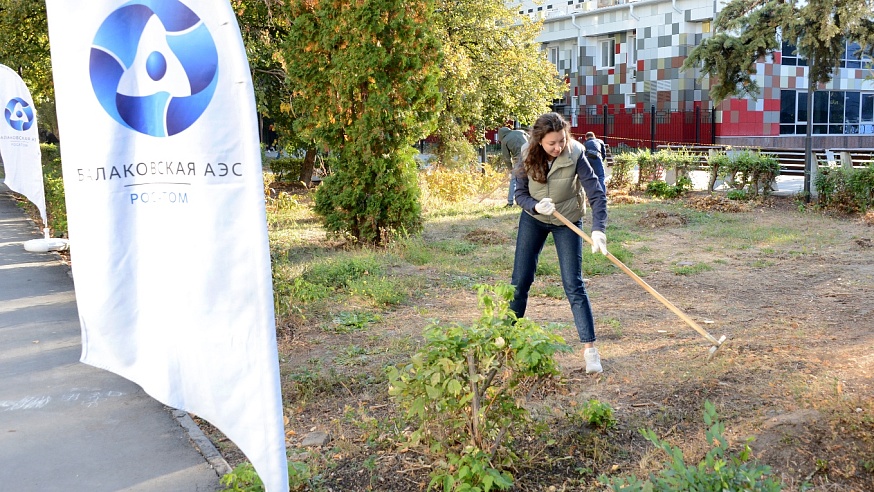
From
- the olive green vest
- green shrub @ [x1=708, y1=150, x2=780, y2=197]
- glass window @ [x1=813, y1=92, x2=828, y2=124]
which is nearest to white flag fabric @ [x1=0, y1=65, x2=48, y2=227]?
the olive green vest

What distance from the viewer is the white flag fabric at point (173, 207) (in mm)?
2912

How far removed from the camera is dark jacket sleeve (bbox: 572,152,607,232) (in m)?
5.48

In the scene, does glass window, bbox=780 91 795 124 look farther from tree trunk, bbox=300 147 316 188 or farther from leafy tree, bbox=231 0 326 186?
leafy tree, bbox=231 0 326 186

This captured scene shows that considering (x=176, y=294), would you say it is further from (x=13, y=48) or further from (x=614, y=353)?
(x=13, y=48)

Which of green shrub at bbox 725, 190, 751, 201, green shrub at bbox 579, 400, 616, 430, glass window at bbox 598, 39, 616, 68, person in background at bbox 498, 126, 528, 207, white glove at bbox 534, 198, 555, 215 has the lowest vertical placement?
green shrub at bbox 579, 400, 616, 430

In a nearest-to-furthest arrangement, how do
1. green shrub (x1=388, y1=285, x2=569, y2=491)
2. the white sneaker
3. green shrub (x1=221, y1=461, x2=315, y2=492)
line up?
green shrub (x1=388, y1=285, x2=569, y2=491) → green shrub (x1=221, y1=461, x2=315, y2=492) → the white sneaker

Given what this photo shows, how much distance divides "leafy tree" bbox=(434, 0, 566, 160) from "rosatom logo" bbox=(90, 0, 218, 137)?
13671mm

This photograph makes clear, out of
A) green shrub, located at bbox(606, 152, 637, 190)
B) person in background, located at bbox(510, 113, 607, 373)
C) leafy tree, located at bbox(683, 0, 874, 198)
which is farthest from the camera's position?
green shrub, located at bbox(606, 152, 637, 190)

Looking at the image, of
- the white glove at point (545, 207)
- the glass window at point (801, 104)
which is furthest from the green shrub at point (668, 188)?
the glass window at point (801, 104)

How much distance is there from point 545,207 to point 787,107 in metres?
36.6

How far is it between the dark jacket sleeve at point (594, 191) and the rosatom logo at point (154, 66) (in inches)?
124

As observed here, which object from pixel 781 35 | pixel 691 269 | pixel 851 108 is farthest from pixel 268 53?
pixel 851 108

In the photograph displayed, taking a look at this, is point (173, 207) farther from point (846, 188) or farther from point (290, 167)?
point (290, 167)

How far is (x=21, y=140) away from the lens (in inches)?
492
